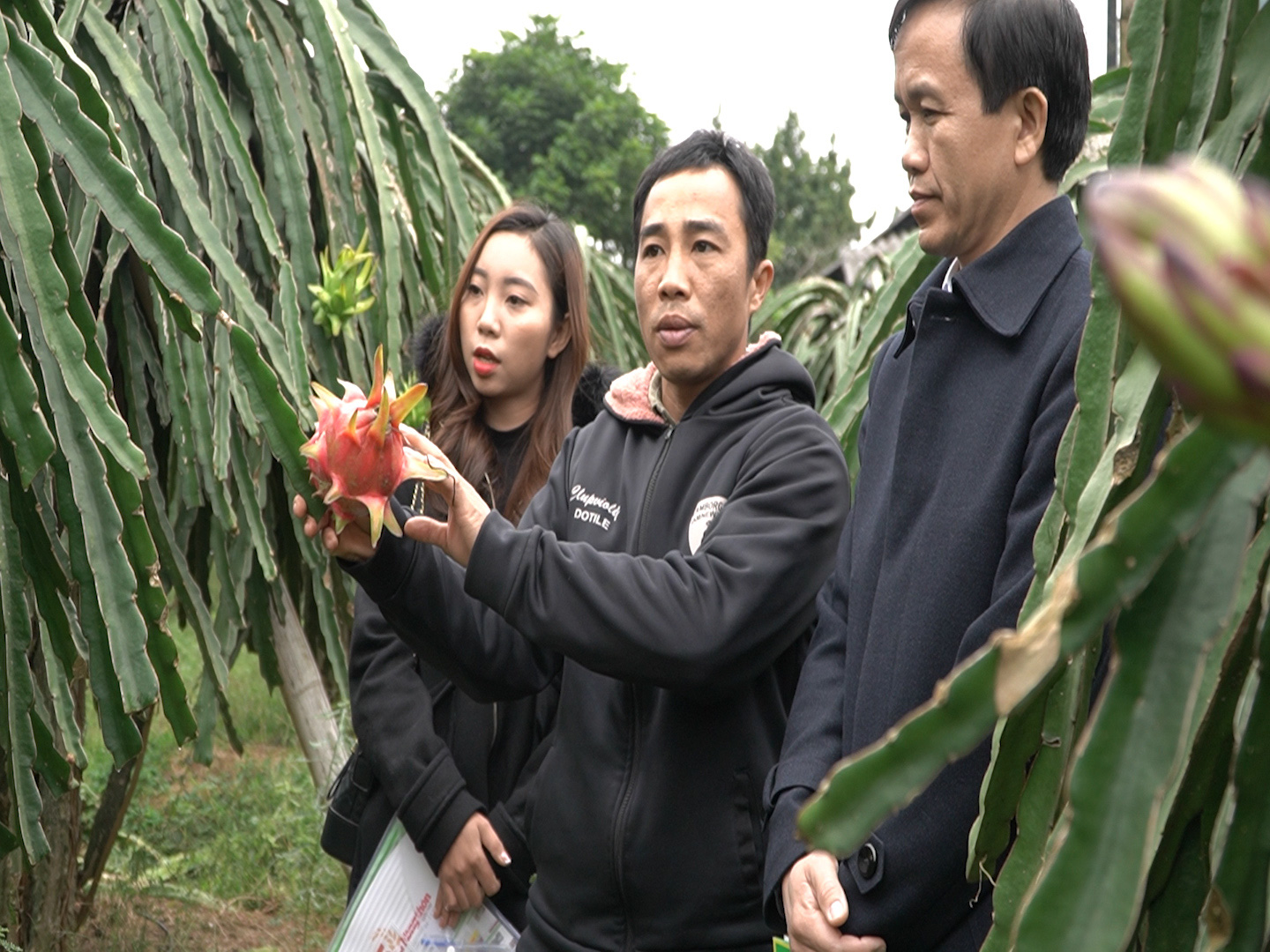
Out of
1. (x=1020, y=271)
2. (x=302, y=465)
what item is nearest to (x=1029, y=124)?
(x=1020, y=271)

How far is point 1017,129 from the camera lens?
1644 mm

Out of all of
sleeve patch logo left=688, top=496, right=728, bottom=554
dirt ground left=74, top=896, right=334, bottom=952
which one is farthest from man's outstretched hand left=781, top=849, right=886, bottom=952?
dirt ground left=74, top=896, right=334, bottom=952

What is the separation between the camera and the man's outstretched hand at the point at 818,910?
1.52 m

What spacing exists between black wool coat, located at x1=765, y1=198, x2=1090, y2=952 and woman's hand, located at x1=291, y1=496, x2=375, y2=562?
0.62 m

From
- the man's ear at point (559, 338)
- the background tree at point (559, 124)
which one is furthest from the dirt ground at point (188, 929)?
the background tree at point (559, 124)

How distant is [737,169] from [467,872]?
122cm

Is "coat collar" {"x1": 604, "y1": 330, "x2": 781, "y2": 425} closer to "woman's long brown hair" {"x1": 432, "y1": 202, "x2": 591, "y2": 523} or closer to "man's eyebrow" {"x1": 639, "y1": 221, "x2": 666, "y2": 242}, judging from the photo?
"man's eyebrow" {"x1": 639, "y1": 221, "x2": 666, "y2": 242}

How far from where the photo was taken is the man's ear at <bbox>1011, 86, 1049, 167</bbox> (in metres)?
1.64

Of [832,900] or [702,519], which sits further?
[702,519]

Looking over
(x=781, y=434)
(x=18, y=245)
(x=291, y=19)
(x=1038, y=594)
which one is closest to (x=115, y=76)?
(x=291, y=19)

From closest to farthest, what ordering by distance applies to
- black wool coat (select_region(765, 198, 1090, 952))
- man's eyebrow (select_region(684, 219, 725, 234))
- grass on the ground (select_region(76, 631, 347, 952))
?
1. black wool coat (select_region(765, 198, 1090, 952))
2. man's eyebrow (select_region(684, 219, 725, 234))
3. grass on the ground (select_region(76, 631, 347, 952))

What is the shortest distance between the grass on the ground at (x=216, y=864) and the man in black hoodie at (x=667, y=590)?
7.35ft

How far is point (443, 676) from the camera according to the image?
8.35ft

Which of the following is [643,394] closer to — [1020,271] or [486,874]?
[1020,271]
